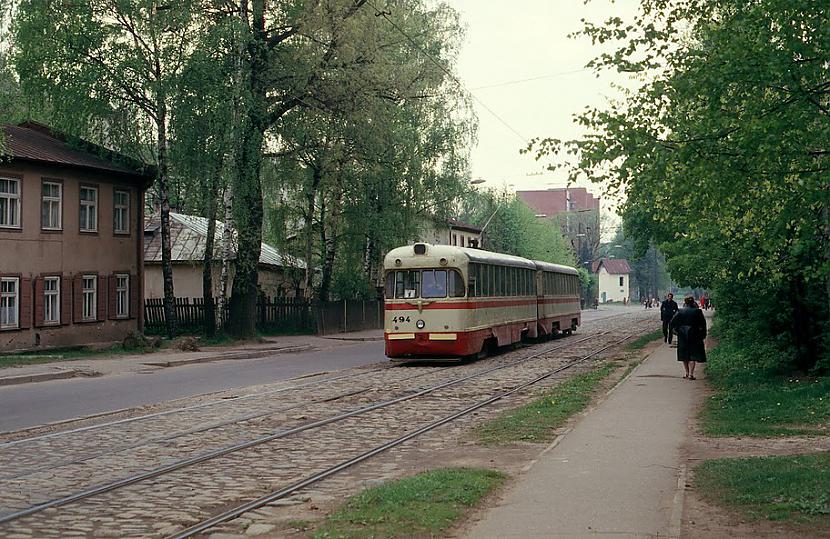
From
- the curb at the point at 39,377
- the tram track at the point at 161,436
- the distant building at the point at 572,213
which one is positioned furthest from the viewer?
the distant building at the point at 572,213

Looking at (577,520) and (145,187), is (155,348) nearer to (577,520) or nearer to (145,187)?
(145,187)

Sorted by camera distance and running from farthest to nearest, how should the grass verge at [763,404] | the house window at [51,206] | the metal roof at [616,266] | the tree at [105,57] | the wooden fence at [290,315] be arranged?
the metal roof at [616,266] → the wooden fence at [290,315] → the house window at [51,206] → the tree at [105,57] → the grass verge at [763,404]

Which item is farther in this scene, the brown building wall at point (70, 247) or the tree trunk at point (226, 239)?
the tree trunk at point (226, 239)

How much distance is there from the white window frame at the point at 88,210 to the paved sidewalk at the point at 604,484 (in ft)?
77.2

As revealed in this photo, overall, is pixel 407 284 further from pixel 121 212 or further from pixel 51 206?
pixel 121 212

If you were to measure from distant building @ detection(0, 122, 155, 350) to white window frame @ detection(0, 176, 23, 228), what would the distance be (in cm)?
3

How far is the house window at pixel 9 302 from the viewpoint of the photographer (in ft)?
98.7

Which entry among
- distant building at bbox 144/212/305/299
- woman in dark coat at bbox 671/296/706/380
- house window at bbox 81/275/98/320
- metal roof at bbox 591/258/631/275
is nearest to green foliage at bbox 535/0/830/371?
woman in dark coat at bbox 671/296/706/380

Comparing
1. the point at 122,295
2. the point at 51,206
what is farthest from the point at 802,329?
the point at 122,295

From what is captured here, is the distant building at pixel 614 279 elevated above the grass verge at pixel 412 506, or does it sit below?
above

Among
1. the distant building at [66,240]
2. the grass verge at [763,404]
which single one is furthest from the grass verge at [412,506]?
the distant building at [66,240]

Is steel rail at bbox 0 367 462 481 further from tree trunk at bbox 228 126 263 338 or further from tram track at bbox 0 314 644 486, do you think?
tree trunk at bbox 228 126 263 338

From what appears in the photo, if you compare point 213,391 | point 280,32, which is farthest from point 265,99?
point 213,391

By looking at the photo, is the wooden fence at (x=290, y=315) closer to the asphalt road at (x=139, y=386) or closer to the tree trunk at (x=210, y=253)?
the tree trunk at (x=210, y=253)
